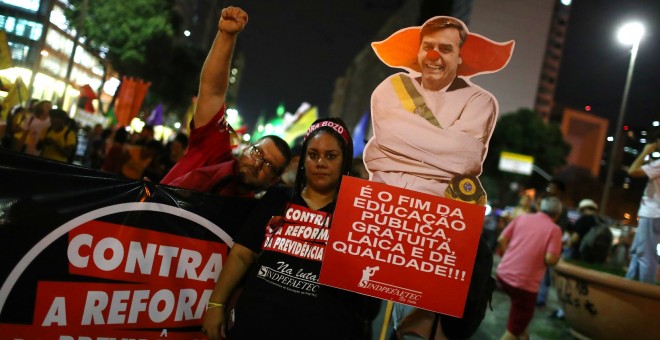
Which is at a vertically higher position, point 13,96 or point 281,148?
point 13,96

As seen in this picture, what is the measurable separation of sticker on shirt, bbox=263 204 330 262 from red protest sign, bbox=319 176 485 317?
8cm

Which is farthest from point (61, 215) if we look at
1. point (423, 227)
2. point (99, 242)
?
point (423, 227)

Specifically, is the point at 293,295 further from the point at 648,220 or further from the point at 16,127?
the point at 16,127

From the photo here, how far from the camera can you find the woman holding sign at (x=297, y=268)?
7.73 ft

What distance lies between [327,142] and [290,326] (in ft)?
3.03

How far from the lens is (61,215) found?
2496mm

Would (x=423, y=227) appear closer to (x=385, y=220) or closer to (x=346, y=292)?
(x=385, y=220)

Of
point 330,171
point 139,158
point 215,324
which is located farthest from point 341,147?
point 139,158

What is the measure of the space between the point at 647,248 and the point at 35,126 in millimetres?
8261

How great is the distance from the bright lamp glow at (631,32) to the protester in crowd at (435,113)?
865 cm

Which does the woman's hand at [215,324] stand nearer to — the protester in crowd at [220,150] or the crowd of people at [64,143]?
the protester in crowd at [220,150]

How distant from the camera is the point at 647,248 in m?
4.96

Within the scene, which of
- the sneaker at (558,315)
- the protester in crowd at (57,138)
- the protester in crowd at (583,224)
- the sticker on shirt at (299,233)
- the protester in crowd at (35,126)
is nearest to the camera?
the sticker on shirt at (299,233)

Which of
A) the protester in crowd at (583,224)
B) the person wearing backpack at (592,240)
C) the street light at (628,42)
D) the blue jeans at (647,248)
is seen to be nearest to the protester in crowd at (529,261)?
the blue jeans at (647,248)
